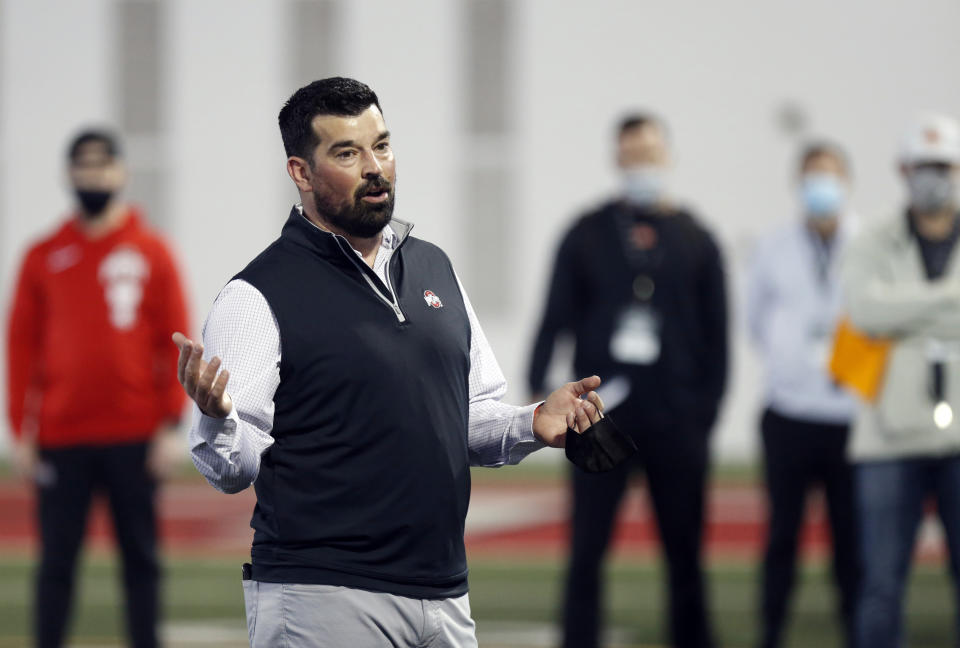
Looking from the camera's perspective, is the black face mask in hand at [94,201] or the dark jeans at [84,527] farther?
the black face mask in hand at [94,201]

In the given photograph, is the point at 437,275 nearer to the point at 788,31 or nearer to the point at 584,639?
the point at 584,639

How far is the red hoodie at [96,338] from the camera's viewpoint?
22.1ft

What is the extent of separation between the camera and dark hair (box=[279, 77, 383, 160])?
11.9 ft

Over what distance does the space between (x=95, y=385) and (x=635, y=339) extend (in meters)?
2.26

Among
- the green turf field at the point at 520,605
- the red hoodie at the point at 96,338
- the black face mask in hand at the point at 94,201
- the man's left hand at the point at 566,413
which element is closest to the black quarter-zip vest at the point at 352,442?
the man's left hand at the point at 566,413

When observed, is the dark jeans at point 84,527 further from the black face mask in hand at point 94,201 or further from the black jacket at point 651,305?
the black jacket at point 651,305

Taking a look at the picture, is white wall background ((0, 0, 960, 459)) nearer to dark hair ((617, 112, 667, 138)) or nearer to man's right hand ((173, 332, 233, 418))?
dark hair ((617, 112, 667, 138))

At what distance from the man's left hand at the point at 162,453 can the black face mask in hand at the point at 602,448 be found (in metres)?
3.45

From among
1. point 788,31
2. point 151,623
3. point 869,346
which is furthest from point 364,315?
point 788,31

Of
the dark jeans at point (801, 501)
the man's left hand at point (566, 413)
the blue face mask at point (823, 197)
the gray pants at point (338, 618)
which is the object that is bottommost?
the dark jeans at point (801, 501)

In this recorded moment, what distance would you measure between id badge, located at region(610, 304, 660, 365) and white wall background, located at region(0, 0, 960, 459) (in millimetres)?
12488

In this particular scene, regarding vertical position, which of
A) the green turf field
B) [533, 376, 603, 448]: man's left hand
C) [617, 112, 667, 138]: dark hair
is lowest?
the green turf field

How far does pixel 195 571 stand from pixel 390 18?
1090cm

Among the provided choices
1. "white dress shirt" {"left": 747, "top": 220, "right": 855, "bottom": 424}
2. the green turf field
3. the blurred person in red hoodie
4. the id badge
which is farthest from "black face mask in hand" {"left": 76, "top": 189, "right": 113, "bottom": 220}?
"white dress shirt" {"left": 747, "top": 220, "right": 855, "bottom": 424}
